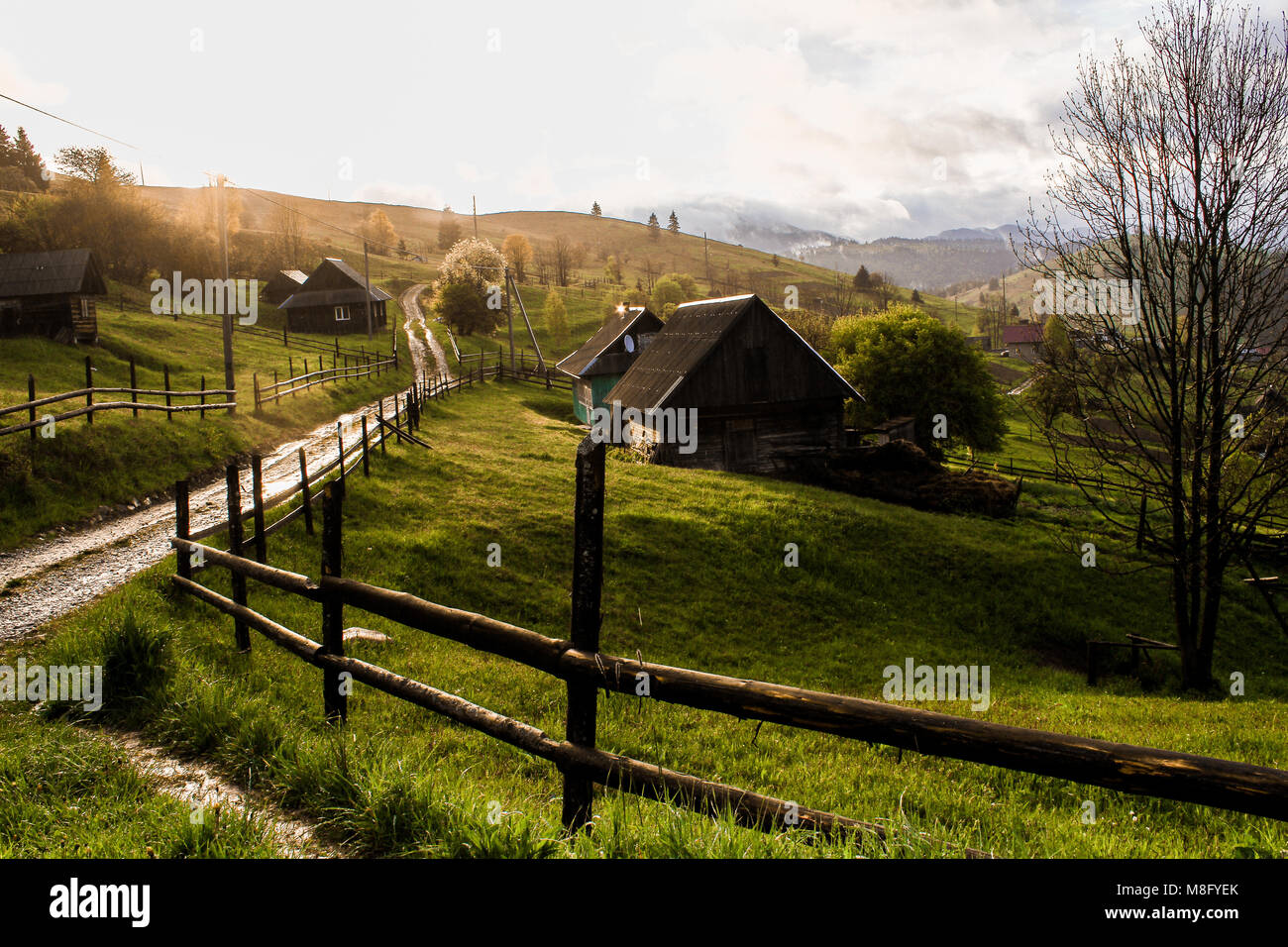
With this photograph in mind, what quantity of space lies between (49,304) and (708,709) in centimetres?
3765

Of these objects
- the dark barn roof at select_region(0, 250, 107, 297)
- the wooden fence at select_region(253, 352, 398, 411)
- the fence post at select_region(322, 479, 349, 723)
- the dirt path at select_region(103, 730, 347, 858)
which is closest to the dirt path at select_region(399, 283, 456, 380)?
the wooden fence at select_region(253, 352, 398, 411)

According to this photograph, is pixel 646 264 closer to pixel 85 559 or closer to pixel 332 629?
pixel 85 559

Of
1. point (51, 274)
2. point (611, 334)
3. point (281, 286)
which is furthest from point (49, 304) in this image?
point (281, 286)

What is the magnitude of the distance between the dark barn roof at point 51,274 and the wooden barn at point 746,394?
24.4 metres

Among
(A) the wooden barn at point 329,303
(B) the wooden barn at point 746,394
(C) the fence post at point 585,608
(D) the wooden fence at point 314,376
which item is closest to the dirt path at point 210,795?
(C) the fence post at point 585,608

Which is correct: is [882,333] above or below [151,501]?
above

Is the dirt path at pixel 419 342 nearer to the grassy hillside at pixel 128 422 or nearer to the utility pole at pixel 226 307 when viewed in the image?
the grassy hillside at pixel 128 422

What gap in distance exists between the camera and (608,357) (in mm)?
38000

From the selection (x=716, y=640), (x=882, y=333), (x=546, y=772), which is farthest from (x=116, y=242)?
(x=546, y=772)

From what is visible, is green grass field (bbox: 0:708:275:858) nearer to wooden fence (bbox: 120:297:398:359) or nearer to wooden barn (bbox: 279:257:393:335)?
wooden fence (bbox: 120:297:398:359)

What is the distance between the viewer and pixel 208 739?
5.12 m

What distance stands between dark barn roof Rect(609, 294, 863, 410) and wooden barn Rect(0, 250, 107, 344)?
76.6 ft
